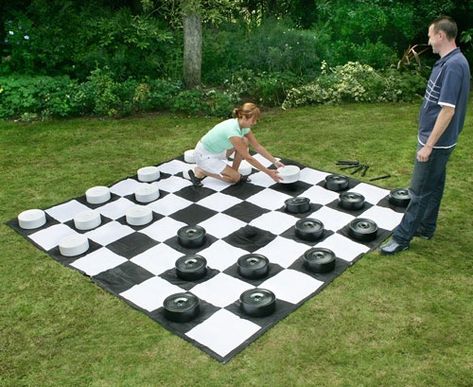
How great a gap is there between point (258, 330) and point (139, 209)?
1852 mm

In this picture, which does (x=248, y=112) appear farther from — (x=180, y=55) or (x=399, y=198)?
(x=180, y=55)

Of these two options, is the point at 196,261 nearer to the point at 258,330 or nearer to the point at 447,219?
the point at 258,330

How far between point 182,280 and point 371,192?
2146 mm

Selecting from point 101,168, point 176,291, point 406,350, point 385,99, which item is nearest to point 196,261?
point 176,291

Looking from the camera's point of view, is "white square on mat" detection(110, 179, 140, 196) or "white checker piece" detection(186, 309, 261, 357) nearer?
"white checker piece" detection(186, 309, 261, 357)

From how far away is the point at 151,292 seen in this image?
150 inches

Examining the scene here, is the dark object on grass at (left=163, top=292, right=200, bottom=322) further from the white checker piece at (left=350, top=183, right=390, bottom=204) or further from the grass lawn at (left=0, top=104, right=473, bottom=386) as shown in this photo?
the white checker piece at (left=350, top=183, right=390, bottom=204)

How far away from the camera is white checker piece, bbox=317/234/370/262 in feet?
13.6

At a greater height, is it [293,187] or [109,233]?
[293,187]

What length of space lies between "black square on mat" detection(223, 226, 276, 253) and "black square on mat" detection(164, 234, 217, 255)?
125 millimetres

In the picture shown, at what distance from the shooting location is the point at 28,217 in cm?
470

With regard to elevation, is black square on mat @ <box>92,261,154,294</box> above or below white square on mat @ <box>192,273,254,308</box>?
below

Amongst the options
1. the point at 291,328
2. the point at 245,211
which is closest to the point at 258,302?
the point at 291,328

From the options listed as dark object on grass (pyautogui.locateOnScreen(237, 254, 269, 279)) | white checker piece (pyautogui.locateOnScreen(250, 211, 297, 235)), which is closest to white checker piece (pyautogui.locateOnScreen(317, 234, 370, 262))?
white checker piece (pyautogui.locateOnScreen(250, 211, 297, 235))
